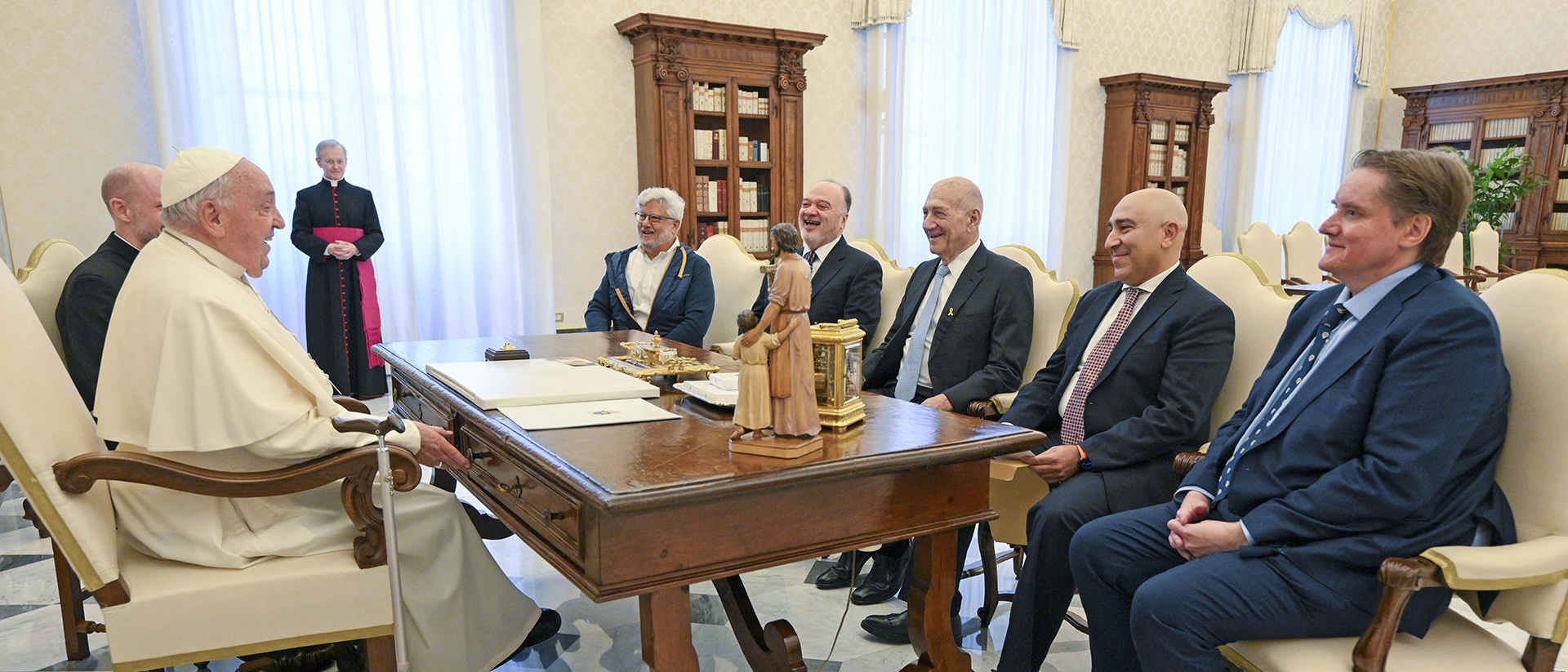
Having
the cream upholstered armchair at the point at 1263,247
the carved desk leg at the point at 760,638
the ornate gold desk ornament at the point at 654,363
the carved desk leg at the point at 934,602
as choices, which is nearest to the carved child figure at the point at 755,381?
the carved desk leg at the point at 934,602

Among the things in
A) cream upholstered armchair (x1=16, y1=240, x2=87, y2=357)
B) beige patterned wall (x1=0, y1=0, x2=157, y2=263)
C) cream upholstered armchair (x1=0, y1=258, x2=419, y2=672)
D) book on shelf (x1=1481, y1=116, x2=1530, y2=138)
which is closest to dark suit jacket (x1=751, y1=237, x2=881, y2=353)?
cream upholstered armchair (x1=0, y1=258, x2=419, y2=672)

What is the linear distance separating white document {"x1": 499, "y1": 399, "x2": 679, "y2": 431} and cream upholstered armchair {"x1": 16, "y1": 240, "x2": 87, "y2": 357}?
2.08 metres

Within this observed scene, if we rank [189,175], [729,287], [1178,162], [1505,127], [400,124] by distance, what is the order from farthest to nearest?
[1505,127], [1178,162], [400,124], [729,287], [189,175]

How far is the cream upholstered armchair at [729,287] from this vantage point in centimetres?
438

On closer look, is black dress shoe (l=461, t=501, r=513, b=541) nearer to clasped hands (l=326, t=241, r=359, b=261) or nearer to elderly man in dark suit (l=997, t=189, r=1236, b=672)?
elderly man in dark suit (l=997, t=189, r=1236, b=672)

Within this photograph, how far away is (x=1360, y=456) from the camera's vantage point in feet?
5.77

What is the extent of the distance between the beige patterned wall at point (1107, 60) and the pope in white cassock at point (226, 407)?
7.86 meters

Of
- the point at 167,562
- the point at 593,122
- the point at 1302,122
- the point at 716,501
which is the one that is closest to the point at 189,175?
the point at 167,562

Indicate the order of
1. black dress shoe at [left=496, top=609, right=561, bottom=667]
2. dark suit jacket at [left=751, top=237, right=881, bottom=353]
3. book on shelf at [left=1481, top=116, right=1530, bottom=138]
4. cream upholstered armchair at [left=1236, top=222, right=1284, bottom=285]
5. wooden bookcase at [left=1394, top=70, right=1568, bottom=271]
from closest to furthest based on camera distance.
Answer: black dress shoe at [left=496, top=609, right=561, bottom=667] → dark suit jacket at [left=751, top=237, right=881, bottom=353] → cream upholstered armchair at [left=1236, top=222, right=1284, bottom=285] → wooden bookcase at [left=1394, top=70, right=1568, bottom=271] → book on shelf at [left=1481, top=116, right=1530, bottom=138]

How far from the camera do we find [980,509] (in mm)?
1858

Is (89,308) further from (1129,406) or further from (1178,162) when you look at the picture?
(1178,162)

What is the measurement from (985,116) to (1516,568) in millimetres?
7165

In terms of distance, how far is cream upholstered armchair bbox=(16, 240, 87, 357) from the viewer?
296 cm

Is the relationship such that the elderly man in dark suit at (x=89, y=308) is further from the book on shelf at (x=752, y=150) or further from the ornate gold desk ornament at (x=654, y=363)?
the book on shelf at (x=752, y=150)
